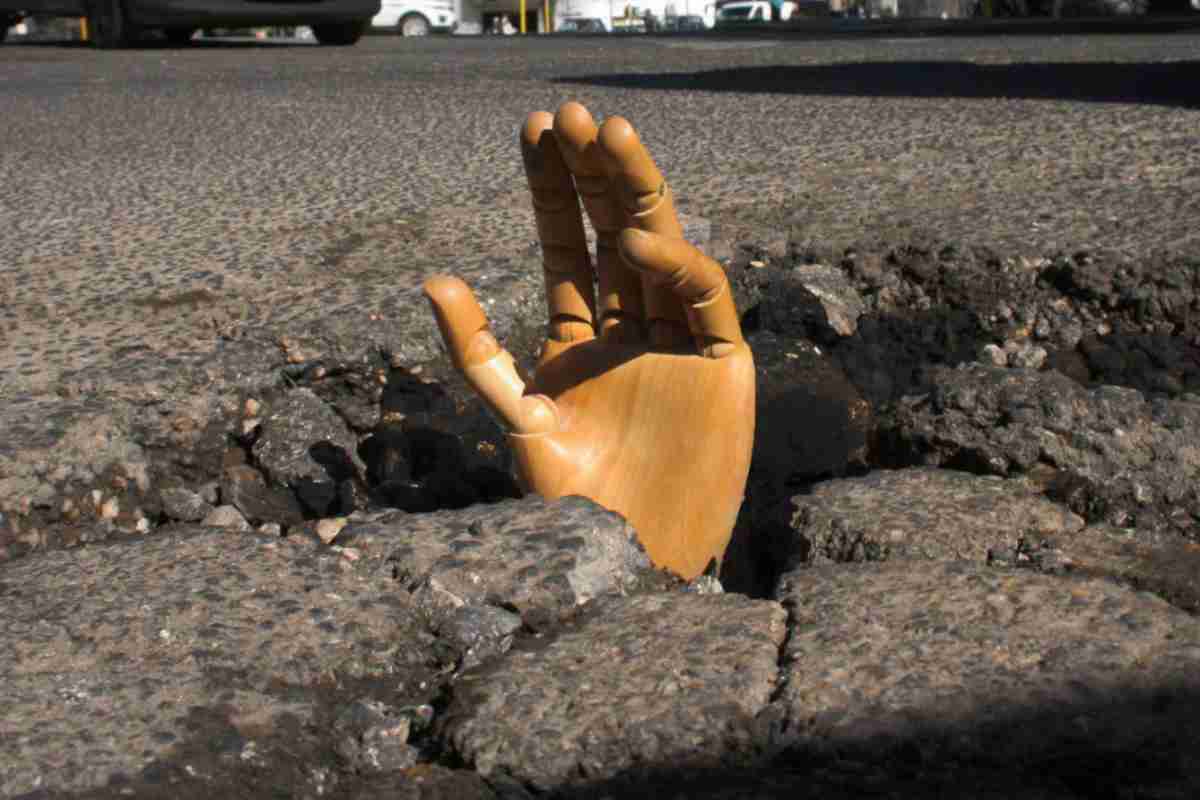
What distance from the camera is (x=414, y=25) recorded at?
20.6 meters

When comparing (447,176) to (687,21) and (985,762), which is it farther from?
(687,21)

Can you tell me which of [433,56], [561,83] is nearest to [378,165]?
[561,83]

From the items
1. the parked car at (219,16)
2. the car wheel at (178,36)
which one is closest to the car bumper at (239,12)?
the parked car at (219,16)

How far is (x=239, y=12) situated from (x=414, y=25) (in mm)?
11301

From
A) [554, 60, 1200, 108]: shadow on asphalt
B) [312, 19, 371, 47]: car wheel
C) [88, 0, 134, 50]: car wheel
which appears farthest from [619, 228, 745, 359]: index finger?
[88, 0, 134, 50]: car wheel

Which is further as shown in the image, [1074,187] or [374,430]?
[1074,187]

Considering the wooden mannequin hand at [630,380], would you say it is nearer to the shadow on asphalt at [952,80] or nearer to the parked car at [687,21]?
the shadow on asphalt at [952,80]

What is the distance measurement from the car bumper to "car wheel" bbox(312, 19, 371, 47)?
366 millimetres

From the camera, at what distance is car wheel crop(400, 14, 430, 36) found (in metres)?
20.4

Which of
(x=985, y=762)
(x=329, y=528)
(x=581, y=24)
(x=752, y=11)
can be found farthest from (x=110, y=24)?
(x=752, y=11)

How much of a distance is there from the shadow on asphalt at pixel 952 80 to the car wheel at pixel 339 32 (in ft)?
15.5

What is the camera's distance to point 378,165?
3.67 metres

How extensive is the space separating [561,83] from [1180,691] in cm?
497

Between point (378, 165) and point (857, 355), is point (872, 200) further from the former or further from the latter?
point (378, 165)
